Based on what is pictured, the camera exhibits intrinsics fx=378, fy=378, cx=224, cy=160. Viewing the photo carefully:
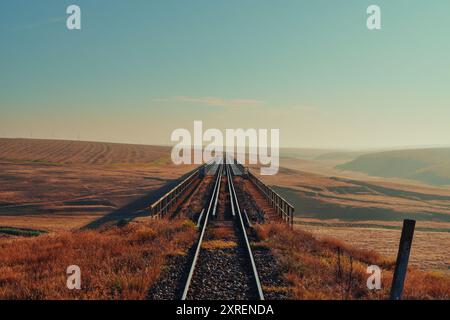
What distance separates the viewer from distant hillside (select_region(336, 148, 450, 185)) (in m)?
123

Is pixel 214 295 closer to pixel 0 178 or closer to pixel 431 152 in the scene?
pixel 0 178

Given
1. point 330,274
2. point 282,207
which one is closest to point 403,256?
point 330,274

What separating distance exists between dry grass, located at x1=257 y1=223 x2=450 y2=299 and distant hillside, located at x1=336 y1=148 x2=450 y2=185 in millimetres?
113581

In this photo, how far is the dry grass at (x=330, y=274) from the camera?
Result: 26.2 feet

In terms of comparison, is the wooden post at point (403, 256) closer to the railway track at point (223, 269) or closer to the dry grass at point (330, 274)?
the dry grass at point (330, 274)

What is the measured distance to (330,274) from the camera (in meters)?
9.48

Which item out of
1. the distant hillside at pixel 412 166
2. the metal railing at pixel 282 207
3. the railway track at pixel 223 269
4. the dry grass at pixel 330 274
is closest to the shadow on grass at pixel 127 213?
the metal railing at pixel 282 207

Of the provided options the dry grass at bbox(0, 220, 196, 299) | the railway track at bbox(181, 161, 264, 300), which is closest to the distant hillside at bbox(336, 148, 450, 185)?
the railway track at bbox(181, 161, 264, 300)

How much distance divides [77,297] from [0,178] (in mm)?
48219

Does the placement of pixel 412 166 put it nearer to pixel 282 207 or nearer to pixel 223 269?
pixel 282 207

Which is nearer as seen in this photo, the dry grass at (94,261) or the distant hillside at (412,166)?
the dry grass at (94,261)

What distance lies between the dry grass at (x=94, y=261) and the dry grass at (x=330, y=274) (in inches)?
125
